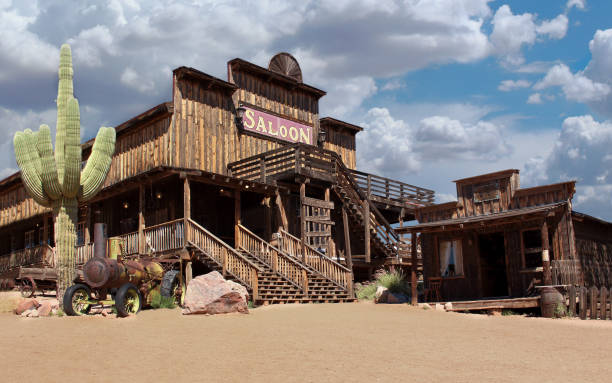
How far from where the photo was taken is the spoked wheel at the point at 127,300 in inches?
516

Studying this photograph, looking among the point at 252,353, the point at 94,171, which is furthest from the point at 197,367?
the point at 94,171

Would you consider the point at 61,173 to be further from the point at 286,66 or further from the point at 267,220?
the point at 286,66

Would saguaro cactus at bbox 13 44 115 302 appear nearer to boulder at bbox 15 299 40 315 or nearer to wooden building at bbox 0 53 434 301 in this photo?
boulder at bbox 15 299 40 315

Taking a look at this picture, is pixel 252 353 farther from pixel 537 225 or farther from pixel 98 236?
pixel 537 225

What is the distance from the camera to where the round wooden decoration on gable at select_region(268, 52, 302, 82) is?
26766 mm

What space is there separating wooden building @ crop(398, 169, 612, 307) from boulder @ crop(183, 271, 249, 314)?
6.54 m

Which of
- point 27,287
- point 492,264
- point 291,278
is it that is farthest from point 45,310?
point 492,264

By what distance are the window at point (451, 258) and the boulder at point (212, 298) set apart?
774cm

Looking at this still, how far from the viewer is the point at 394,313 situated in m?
15.0

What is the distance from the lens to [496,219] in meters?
15.8

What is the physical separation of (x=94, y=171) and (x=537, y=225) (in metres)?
12.8

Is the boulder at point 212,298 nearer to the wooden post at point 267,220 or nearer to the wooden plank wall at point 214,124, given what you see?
the wooden post at point 267,220

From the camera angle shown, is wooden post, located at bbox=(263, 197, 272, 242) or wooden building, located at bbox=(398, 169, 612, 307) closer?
wooden building, located at bbox=(398, 169, 612, 307)

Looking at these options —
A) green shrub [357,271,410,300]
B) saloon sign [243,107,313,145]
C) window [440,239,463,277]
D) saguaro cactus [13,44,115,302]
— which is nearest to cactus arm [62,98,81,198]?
saguaro cactus [13,44,115,302]
